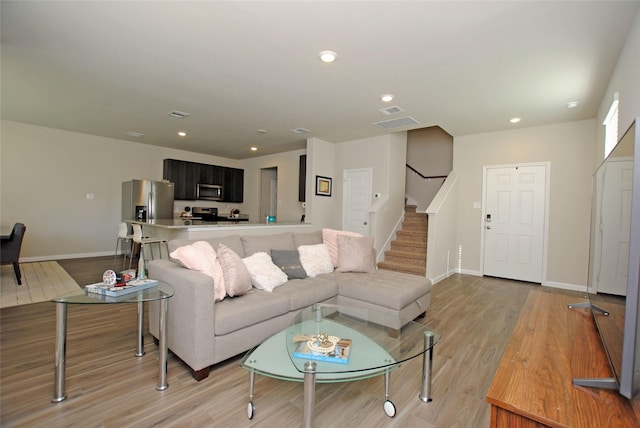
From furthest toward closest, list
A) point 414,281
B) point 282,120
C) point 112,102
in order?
point 282,120
point 112,102
point 414,281

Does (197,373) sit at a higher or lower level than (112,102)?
lower

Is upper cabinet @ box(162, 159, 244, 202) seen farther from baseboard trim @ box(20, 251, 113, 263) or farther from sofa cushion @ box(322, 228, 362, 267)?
sofa cushion @ box(322, 228, 362, 267)

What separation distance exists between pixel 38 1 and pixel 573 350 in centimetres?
383

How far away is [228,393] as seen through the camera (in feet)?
6.15

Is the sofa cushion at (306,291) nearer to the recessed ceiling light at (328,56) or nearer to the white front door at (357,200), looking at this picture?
the recessed ceiling light at (328,56)

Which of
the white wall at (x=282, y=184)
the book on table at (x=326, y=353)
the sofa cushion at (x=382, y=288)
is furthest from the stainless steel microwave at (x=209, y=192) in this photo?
the book on table at (x=326, y=353)

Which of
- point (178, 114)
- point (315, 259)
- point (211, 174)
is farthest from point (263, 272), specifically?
point (211, 174)

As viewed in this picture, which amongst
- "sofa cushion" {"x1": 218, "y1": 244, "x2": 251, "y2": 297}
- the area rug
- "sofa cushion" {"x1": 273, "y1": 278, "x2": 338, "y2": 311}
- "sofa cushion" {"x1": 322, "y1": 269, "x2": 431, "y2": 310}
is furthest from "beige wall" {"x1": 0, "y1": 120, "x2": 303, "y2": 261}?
"sofa cushion" {"x1": 218, "y1": 244, "x2": 251, "y2": 297}

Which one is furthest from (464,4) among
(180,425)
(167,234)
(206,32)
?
(167,234)

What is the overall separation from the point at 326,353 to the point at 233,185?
747 centimetres

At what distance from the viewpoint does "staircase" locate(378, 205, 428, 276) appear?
5.17m

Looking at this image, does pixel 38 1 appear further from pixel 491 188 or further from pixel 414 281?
pixel 491 188

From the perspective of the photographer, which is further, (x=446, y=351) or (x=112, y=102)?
(x=112, y=102)

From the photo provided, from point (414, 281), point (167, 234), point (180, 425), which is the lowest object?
point (180, 425)
